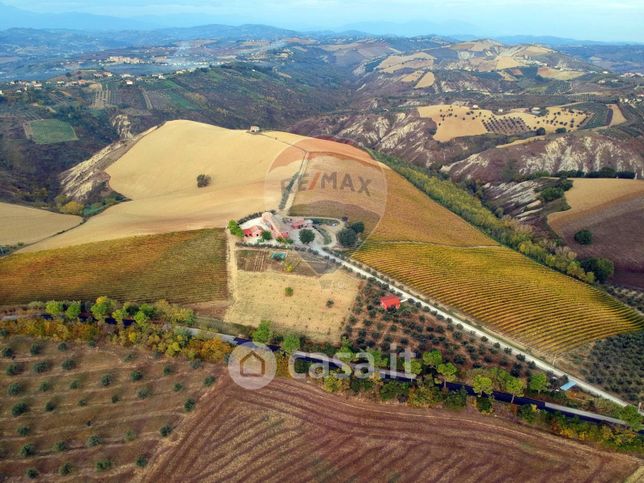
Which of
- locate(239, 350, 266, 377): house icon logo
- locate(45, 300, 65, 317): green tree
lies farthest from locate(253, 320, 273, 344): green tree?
locate(45, 300, 65, 317): green tree

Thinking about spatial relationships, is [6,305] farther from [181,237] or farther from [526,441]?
[526,441]

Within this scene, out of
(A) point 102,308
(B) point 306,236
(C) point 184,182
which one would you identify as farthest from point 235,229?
(C) point 184,182

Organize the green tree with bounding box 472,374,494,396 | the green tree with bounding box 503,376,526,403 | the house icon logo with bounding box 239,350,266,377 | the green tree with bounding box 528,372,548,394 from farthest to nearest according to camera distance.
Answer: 1. the house icon logo with bounding box 239,350,266,377
2. the green tree with bounding box 528,372,548,394
3. the green tree with bounding box 472,374,494,396
4. the green tree with bounding box 503,376,526,403

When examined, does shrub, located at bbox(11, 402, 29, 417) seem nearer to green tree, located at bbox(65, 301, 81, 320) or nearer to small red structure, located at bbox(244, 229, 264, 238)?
green tree, located at bbox(65, 301, 81, 320)

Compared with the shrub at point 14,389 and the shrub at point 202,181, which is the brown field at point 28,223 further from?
the shrub at point 14,389

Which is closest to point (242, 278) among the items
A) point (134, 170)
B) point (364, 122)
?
point (134, 170)

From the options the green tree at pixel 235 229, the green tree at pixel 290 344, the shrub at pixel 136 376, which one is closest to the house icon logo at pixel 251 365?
the green tree at pixel 290 344
